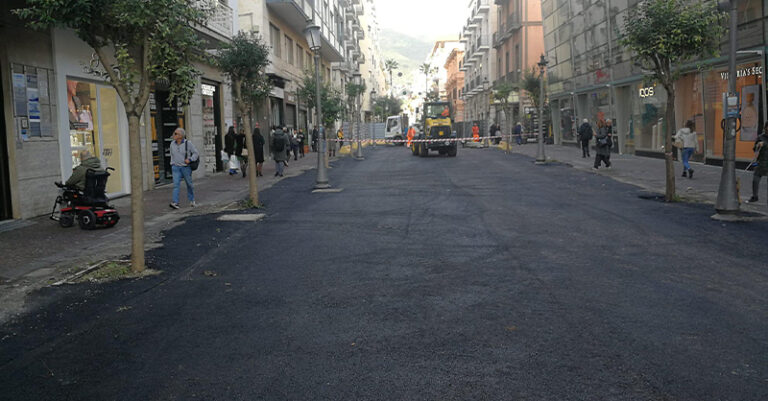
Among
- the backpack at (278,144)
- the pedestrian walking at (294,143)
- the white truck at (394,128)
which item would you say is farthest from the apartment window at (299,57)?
the white truck at (394,128)

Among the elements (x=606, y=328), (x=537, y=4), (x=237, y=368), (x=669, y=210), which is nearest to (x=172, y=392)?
(x=237, y=368)

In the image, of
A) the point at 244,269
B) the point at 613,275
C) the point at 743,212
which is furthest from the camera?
the point at 743,212

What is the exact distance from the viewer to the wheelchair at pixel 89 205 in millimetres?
10328

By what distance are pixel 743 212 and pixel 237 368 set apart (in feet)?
31.9

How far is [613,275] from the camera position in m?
6.58

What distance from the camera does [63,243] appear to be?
9.23 m

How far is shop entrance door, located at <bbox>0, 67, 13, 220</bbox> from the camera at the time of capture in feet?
36.8

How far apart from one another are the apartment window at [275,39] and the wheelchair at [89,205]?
2089 centimetres

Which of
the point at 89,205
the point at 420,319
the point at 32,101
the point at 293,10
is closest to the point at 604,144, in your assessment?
the point at 89,205

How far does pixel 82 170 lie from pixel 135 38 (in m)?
4.04

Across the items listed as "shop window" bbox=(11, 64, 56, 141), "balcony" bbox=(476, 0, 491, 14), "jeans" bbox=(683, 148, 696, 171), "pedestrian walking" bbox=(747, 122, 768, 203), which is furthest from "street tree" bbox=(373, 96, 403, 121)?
"pedestrian walking" bbox=(747, 122, 768, 203)

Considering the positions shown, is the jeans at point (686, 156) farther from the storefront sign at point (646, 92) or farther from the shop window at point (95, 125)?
the shop window at point (95, 125)

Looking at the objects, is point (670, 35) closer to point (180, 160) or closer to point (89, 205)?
point (180, 160)

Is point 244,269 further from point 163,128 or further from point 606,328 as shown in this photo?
point 163,128
